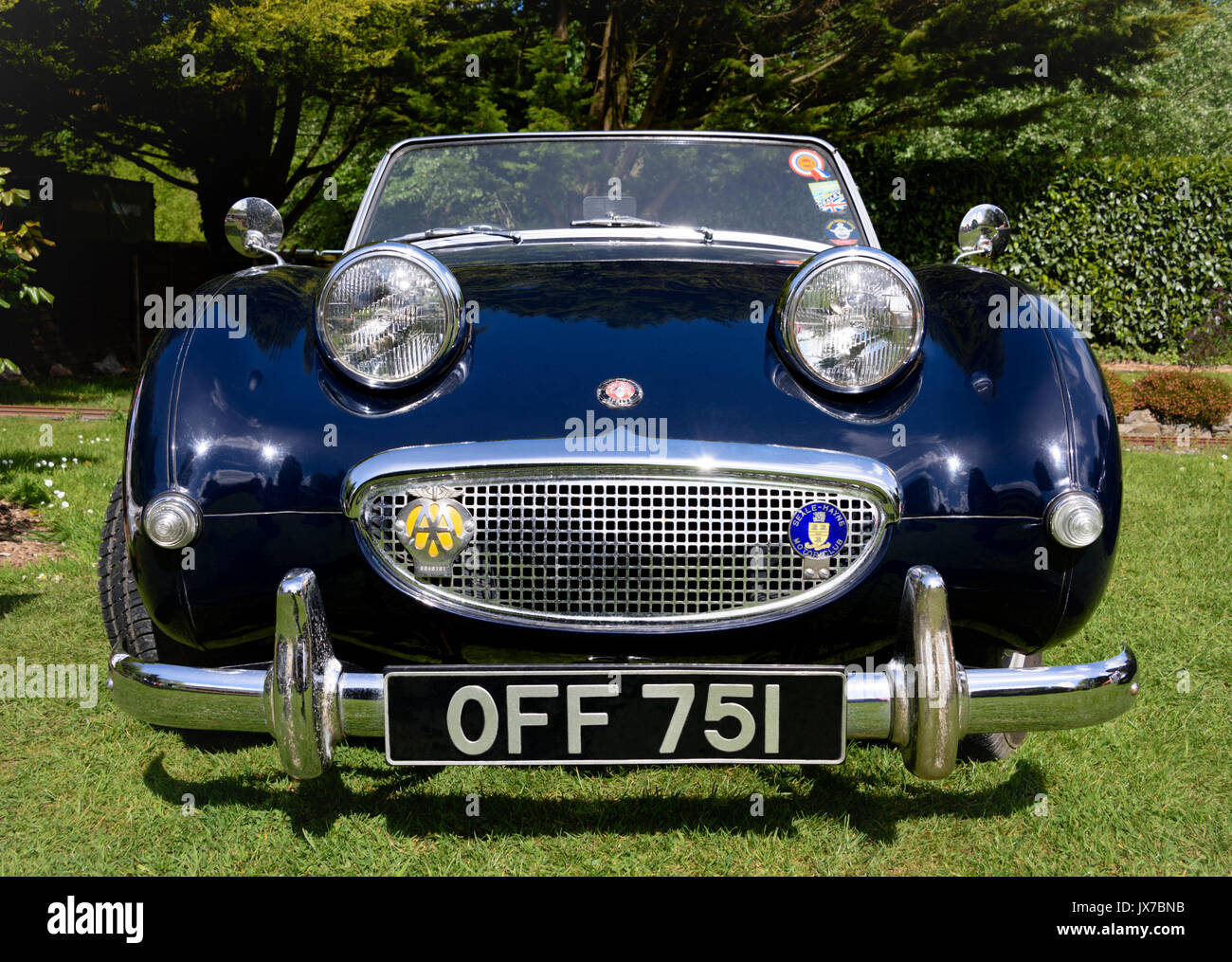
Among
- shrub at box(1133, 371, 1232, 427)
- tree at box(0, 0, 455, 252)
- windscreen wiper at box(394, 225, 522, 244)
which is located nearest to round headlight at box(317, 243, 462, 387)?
windscreen wiper at box(394, 225, 522, 244)

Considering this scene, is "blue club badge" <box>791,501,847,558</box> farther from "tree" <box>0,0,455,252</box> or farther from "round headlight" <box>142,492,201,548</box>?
"tree" <box>0,0,455,252</box>

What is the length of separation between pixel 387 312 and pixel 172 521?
55cm

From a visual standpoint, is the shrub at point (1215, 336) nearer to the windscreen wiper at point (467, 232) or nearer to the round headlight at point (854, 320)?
the windscreen wiper at point (467, 232)

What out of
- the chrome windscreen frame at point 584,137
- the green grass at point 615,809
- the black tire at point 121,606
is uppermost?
the chrome windscreen frame at point 584,137

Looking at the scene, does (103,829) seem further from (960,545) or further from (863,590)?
(960,545)

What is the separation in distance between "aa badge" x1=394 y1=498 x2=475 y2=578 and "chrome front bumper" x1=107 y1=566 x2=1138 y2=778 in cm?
18

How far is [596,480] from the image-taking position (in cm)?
173

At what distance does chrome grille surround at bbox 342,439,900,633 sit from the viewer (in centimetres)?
173

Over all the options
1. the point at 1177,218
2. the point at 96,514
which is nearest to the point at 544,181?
the point at 96,514

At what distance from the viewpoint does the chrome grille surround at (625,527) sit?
173cm

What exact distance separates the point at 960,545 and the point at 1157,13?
10.8 metres

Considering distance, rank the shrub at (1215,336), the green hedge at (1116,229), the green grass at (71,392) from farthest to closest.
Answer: the green hedge at (1116,229), the shrub at (1215,336), the green grass at (71,392)

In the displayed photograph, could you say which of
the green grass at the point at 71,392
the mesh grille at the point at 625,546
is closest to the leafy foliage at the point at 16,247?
the mesh grille at the point at 625,546

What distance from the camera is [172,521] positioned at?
1763mm
